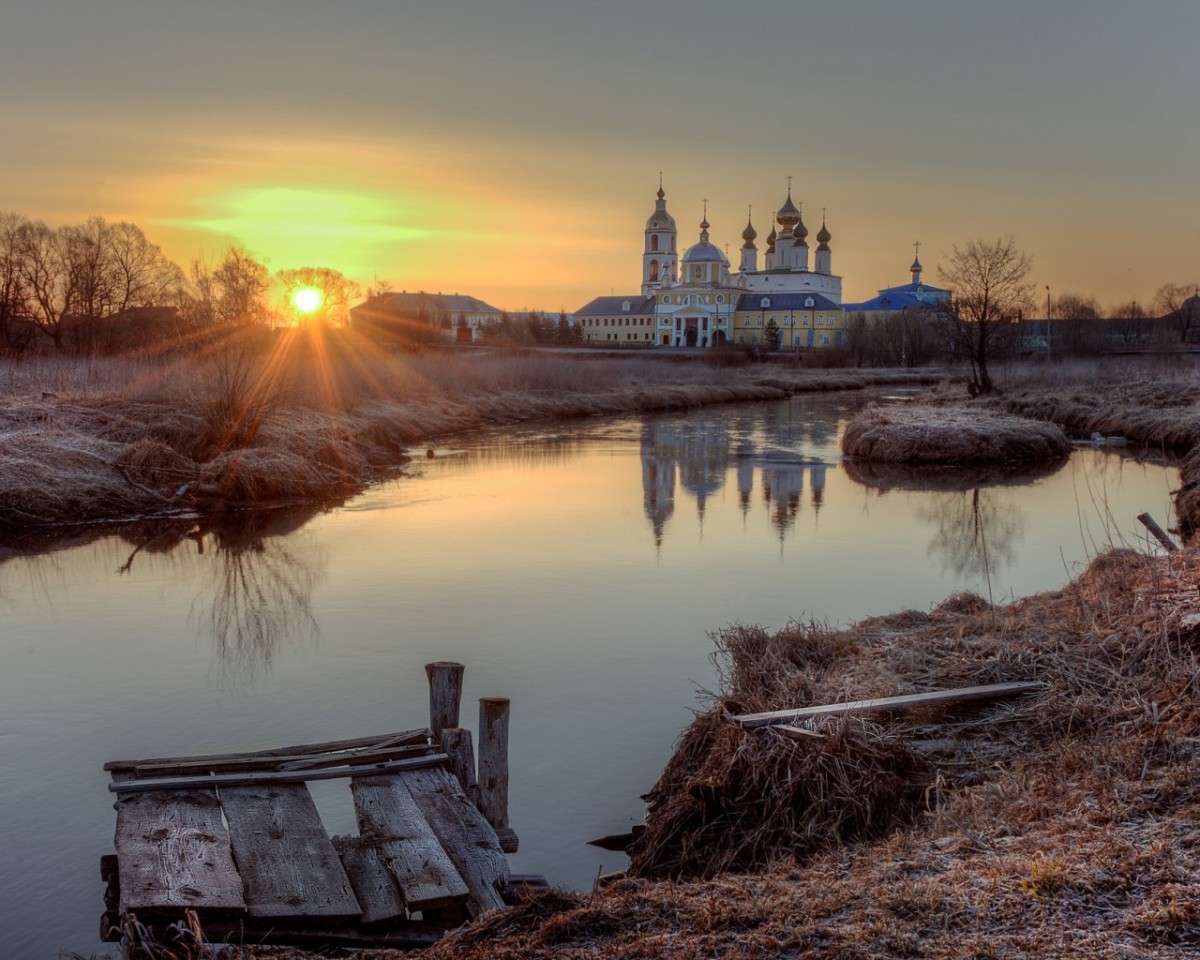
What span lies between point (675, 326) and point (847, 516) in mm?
88704

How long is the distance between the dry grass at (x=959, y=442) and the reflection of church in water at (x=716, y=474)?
1.83 metres

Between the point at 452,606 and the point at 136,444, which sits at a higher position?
the point at 136,444

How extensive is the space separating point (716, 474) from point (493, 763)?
49.5 feet

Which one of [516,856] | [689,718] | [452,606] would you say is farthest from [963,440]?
[516,856]

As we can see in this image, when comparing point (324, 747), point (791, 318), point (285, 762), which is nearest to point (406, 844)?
point (285, 762)

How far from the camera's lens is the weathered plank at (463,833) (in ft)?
14.1

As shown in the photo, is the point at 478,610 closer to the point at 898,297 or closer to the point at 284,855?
the point at 284,855

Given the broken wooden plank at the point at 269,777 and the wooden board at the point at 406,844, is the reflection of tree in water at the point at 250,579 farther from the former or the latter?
the wooden board at the point at 406,844

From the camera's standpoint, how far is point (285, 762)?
5219 millimetres

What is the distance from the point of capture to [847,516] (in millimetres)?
15391

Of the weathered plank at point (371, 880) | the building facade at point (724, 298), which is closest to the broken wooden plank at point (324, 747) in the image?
the weathered plank at point (371, 880)

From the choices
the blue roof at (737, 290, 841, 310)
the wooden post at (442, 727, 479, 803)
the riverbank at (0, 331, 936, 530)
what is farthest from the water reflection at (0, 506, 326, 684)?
the blue roof at (737, 290, 841, 310)

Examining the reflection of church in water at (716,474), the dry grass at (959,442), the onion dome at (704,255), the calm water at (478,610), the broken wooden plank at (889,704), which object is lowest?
the calm water at (478,610)

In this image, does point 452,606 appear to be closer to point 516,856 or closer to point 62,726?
point 62,726
